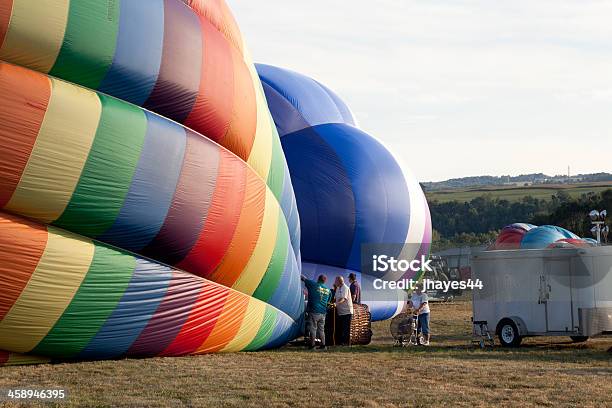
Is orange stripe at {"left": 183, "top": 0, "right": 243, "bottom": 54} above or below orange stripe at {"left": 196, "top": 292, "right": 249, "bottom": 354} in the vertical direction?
above

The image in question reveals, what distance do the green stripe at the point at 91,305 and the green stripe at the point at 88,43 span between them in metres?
1.93

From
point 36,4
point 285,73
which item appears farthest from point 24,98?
point 285,73

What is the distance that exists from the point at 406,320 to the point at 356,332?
0.83 m

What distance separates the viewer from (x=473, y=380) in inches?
441

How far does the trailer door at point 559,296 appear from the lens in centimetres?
1591

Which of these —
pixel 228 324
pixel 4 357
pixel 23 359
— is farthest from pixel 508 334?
pixel 4 357

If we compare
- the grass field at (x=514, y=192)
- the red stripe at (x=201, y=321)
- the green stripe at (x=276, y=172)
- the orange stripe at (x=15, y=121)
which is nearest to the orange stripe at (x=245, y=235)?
the red stripe at (x=201, y=321)

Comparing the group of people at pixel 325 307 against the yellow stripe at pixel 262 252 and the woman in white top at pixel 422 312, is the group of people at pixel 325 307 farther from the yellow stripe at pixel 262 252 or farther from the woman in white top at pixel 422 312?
the yellow stripe at pixel 262 252

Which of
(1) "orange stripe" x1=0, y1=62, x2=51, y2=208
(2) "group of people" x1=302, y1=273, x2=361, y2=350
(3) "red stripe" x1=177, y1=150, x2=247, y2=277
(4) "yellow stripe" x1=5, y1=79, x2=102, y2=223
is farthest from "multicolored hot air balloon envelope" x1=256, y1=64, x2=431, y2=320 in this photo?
(1) "orange stripe" x1=0, y1=62, x2=51, y2=208

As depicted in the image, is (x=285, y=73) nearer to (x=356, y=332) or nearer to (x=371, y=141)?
(x=371, y=141)

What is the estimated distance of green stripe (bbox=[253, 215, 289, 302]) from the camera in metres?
14.3

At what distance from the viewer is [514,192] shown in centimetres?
10950

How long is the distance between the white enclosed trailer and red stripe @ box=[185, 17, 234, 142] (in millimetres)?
5781

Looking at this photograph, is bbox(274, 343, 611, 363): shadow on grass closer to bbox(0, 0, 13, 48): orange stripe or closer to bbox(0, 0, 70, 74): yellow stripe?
bbox(0, 0, 70, 74): yellow stripe
